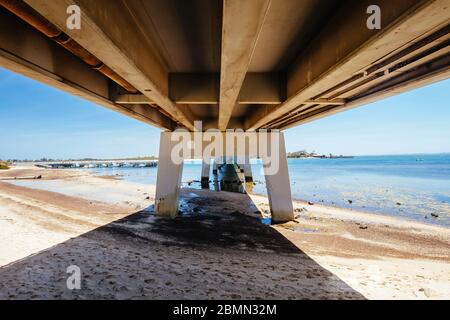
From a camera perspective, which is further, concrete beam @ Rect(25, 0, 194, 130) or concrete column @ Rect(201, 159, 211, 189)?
concrete column @ Rect(201, 159, 211, 189)

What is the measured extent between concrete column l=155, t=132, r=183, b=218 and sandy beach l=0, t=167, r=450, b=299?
0.71 m

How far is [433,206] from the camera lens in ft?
66.1

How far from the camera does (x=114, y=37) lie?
3.32m

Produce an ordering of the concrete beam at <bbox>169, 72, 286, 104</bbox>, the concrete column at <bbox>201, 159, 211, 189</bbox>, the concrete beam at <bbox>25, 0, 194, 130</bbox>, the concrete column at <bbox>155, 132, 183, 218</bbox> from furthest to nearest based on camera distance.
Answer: the concrete column at <bbox>201, 159, 211, 189</bbox>, the concrete column at <bbox>155, 132, 183, 218</bbox>, the concrete beam at <bbox>169, 72, 286, 104</bbox>, the concrete beam at <bbox>25, 0, 194, 130</bbox>

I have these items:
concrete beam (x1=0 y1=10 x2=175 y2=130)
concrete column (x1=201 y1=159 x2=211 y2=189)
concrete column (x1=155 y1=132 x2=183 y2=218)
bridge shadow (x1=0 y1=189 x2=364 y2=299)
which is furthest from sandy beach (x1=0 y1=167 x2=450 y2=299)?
concrete column (x1=201 y1=159 x2=211 y2=189)

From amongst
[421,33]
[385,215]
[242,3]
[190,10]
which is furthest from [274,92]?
[385,215]

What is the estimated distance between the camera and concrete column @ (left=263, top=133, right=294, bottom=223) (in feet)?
42.3

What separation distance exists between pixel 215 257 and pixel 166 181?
6637 mm

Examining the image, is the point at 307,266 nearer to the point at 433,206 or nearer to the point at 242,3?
the point at 242,3

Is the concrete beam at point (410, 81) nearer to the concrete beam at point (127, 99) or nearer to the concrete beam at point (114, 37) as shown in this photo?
the concrete beam at point (114, 37)

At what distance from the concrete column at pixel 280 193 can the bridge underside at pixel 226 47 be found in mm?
6771

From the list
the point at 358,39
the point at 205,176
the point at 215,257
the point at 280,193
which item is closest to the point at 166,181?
the point at 280,193

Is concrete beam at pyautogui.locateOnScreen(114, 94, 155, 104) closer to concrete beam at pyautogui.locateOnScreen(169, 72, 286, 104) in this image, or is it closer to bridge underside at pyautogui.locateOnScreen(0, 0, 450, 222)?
bridge underside at pyautogui.locateOnScreen(0, 0, 450, 222)

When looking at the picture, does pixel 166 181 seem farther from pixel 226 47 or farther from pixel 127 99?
pixel 226 47
